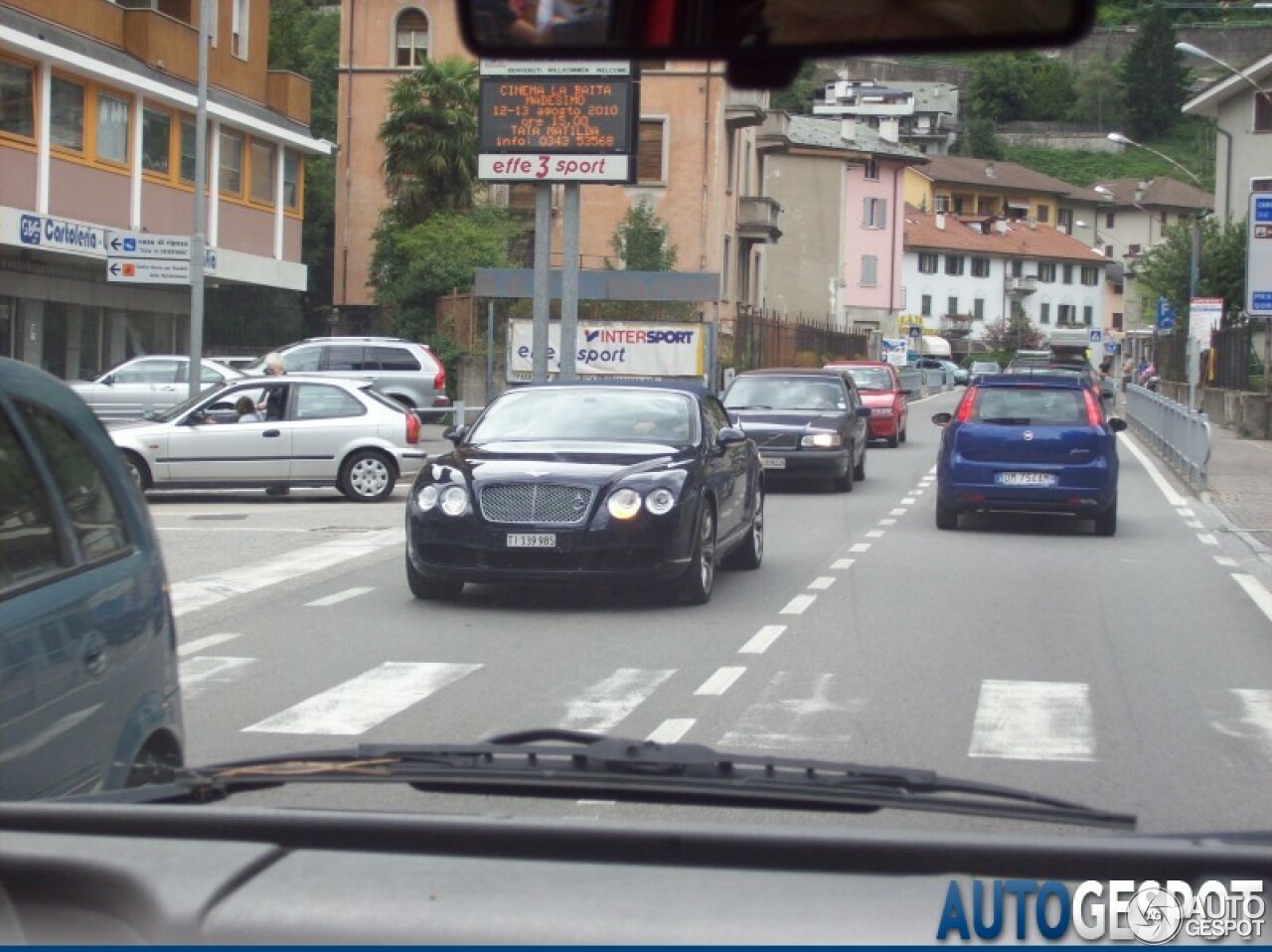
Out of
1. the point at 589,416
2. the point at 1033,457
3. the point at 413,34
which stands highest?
the point at 413,34

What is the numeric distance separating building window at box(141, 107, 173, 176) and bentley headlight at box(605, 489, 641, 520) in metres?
28.2

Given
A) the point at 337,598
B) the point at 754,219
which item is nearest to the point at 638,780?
the point at 337,598

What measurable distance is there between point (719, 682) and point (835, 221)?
79168mm

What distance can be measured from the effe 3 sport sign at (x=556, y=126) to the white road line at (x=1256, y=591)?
577 inches

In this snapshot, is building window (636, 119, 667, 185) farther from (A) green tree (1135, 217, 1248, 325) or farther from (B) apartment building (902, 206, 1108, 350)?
(B) apartment building (902, 206, 1108, 350)

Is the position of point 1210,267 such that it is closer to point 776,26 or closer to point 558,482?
point 558,482

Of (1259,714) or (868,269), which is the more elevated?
(868,269)

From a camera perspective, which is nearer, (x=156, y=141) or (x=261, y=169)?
(x=156, y=141)

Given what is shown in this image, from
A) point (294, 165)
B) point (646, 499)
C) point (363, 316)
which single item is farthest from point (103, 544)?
point (363, 316)

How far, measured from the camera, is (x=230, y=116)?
1633 inches

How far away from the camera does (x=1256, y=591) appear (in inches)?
594

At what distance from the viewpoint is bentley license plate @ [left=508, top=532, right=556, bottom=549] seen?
43.2 feet

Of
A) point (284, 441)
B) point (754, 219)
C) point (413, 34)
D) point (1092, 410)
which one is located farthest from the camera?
point (754, 219)

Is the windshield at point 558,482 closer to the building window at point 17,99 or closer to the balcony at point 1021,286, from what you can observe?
the building window at point 17,99
